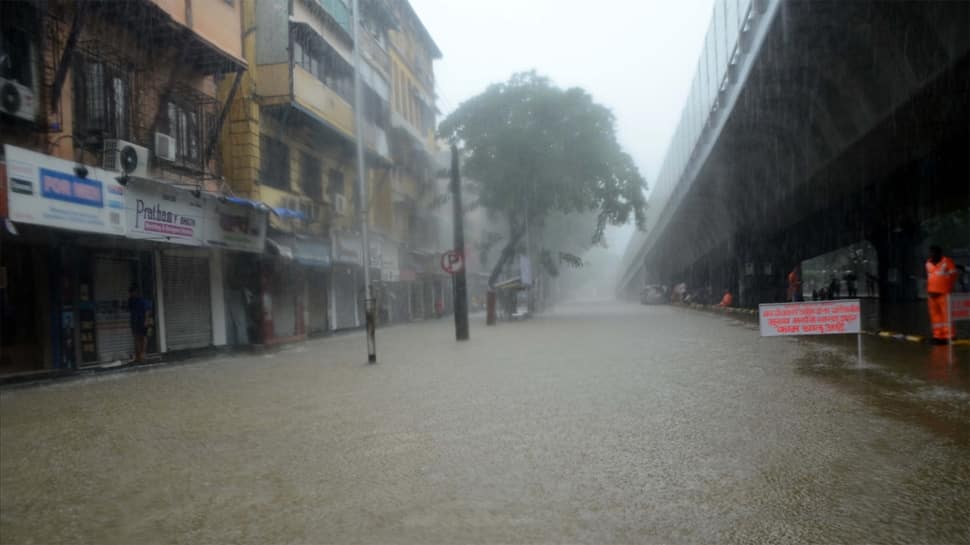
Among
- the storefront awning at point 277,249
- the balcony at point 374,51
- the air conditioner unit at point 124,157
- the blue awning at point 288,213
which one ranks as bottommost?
the storefront awning at point 277,249

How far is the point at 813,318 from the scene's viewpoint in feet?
32.3

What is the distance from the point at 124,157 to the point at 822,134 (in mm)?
14968

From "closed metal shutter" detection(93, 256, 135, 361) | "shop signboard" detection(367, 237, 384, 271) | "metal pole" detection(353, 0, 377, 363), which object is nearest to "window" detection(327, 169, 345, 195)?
"shop signboard" detection(367, 237, 384, 271)

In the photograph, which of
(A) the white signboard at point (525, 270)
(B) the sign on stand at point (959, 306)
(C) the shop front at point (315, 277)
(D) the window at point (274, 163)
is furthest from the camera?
(A) the white signboard at point (525, 270)

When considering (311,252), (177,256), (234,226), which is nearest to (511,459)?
(177,256)

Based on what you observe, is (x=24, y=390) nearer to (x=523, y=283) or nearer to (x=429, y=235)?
(x=523, y=283)

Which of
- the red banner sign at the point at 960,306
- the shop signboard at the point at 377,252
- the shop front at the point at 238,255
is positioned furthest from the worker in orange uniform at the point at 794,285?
the shop front at the point at 238,255

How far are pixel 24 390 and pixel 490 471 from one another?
893 centimetres

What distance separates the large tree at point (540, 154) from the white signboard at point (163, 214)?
21216 millimetres

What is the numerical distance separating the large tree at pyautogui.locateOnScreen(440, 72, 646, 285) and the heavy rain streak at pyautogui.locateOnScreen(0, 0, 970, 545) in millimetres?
4932

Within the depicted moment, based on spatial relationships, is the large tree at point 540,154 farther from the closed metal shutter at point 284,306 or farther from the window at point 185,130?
the window at point 185,130

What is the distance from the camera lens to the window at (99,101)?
12125mm

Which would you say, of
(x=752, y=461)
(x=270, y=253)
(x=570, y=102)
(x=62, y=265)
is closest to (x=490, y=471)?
(x=752, y=461)

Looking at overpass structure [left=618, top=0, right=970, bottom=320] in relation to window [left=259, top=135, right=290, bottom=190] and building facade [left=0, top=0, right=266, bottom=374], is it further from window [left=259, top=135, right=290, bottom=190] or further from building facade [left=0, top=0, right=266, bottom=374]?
window [left=259, top=135, right=290, bottom=190]
